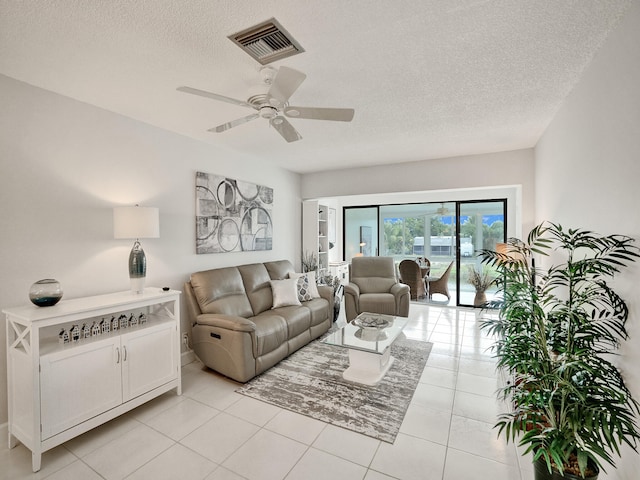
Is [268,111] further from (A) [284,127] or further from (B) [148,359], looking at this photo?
(B) [148,359]

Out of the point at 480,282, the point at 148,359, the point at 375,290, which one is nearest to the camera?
the point at 148,359

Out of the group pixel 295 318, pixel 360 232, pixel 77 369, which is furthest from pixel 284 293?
pixel 360 232

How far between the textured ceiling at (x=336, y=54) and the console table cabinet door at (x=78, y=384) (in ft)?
6.41

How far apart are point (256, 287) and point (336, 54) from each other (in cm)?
284

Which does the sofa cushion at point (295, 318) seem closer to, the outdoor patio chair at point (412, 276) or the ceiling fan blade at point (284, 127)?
the ceiling fan blade at point (284, 127)

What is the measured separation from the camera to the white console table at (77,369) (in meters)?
1.89

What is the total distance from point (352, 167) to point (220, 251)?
104 inches

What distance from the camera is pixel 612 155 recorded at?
5.50ft

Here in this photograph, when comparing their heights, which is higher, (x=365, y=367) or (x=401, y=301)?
(x=401, y=301)

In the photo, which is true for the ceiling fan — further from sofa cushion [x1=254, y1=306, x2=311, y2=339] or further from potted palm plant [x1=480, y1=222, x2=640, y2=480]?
sofa cushion [x1=254, y1=306, x2=311, y2=339]

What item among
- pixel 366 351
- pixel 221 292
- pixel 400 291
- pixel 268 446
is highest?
pixel 221 292

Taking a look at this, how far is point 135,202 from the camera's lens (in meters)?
2.96

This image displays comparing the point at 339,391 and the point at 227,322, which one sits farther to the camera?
the point at 227,322

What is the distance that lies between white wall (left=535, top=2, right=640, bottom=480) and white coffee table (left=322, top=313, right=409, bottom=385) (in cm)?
165
